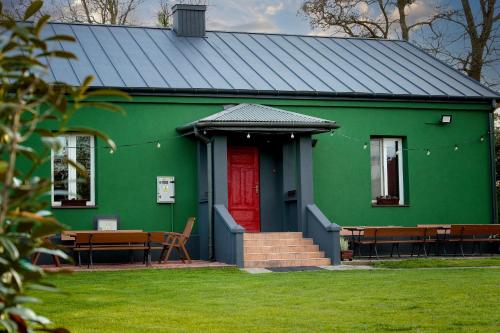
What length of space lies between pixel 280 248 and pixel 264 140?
10.5 feet

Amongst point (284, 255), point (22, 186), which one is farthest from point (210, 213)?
point (22, 186)

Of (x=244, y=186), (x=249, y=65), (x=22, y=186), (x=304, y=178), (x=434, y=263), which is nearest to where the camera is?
(x=22, y=186)

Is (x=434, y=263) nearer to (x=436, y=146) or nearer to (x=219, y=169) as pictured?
(x=219, y=169)

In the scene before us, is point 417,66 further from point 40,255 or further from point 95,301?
point 95,301

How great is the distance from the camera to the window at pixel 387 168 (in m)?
19.5

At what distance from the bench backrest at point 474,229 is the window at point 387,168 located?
1792mm

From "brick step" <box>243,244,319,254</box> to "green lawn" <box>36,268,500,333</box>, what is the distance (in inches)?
93.2

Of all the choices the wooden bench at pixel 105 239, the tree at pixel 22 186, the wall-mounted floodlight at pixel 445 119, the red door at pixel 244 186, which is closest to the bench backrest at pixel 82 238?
the wooden bench at pixel 105 239

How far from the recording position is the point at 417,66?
859 inches

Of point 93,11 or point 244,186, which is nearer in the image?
point 244,186

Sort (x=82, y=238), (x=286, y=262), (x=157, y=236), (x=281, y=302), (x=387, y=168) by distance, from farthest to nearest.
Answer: (x=387, y=168) < (x=286, y=262) < (x=157, y=236) < (x=82, y=238) < (x=281, y=302)

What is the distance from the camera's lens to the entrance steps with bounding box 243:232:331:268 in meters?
15.7

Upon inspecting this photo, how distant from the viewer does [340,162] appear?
1891cm

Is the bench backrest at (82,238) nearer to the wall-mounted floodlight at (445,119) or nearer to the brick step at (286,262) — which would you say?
the brick step at (286,262)
